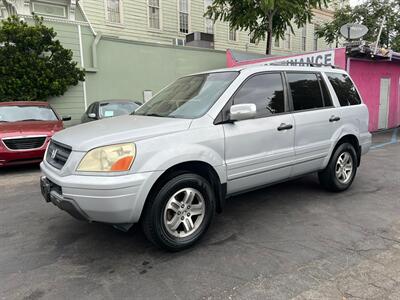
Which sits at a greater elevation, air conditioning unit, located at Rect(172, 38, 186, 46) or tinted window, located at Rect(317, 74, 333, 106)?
air conditioning unit, located at Rect(172, 38, 186, 46)

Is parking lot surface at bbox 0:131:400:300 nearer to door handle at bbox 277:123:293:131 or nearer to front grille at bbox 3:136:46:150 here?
door handle at bbox 277:123:293:131

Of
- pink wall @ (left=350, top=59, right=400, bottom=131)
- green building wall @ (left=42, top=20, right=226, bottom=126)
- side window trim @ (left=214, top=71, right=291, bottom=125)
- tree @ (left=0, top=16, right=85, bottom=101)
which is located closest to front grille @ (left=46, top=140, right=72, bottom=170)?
side window trim @ (left=214, top=71, right=291, bottom=125)

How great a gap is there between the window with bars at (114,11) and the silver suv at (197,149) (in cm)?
1382

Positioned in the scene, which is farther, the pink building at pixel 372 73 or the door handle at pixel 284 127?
the pink building at pixel 372 73

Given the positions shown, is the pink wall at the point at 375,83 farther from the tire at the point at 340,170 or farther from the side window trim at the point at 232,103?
the side window trim at the point at 232,103

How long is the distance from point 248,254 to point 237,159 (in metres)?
1.01

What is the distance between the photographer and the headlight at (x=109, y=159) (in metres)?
3.07

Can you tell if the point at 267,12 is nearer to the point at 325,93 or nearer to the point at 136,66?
the point at 136,66

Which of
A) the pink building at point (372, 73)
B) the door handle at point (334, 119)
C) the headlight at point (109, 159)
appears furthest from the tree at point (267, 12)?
the headlight at point (109, 159)

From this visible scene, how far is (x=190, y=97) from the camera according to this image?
4113 mm

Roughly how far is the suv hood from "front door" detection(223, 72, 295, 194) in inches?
25.4

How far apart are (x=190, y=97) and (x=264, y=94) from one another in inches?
35.6

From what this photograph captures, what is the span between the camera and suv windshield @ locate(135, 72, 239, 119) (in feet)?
12.6

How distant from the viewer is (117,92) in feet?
45.8
